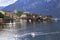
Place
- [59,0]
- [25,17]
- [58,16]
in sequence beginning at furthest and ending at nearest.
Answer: [59,0]
[58,16]
[25,17]

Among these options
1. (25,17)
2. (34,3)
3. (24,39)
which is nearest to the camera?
(24,39)

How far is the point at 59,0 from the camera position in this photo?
257ft

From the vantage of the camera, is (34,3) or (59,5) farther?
(34,3)

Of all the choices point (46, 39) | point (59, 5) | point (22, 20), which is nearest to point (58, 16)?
point (59, 5)

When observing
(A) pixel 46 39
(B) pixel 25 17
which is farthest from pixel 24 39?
(B) pixel 25 17

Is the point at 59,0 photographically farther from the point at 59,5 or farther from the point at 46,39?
the point at 46,39

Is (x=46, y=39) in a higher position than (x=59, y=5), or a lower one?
lower

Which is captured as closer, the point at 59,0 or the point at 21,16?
the point at 21,16

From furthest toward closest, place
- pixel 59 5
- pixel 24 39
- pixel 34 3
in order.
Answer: pixel 34 3 < pixel 59 5 < pixel 24 39

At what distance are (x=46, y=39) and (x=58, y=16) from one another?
168ft

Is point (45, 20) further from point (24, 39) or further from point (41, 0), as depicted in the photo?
point (24, 39)

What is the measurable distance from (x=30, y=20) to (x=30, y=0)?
26.1m

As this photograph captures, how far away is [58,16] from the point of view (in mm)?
64312

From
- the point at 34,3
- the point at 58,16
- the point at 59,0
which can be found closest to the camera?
the point at 58,16
